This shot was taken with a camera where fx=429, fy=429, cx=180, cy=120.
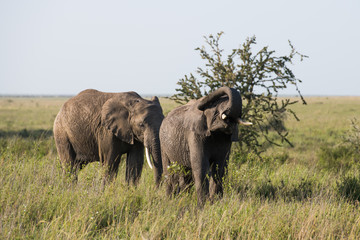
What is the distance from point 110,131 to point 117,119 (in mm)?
249

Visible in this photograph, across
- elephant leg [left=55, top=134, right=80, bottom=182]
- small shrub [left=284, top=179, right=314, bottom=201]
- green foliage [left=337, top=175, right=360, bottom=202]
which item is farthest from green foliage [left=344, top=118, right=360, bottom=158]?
elephant leg [left=55, top=134, right=80, bottom=182]

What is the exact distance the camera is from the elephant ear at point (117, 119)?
7.57 metres

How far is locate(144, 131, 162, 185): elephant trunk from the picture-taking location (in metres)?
7.12

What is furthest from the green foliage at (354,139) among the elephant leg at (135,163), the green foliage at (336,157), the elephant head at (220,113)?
the elephant head at (220,113)

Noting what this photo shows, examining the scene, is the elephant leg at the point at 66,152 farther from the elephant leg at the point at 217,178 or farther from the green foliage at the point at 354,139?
the green foliage at the point at 354,139

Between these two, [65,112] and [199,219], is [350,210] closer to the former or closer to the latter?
[199,219]

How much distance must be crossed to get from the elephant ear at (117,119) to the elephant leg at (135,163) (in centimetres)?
27

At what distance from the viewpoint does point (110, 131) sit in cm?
765

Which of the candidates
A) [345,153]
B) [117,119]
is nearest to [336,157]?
[345,153]

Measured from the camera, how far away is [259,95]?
31.1ft

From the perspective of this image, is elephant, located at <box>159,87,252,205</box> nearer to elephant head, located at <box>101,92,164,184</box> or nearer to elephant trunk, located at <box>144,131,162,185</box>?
elephant trunk, located at <box>144,131,162,185</box>

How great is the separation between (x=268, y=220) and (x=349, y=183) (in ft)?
10.6

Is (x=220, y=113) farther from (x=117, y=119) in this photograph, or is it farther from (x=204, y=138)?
(x=117, y=119)

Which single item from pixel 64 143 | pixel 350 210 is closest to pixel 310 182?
pixel 350 210
